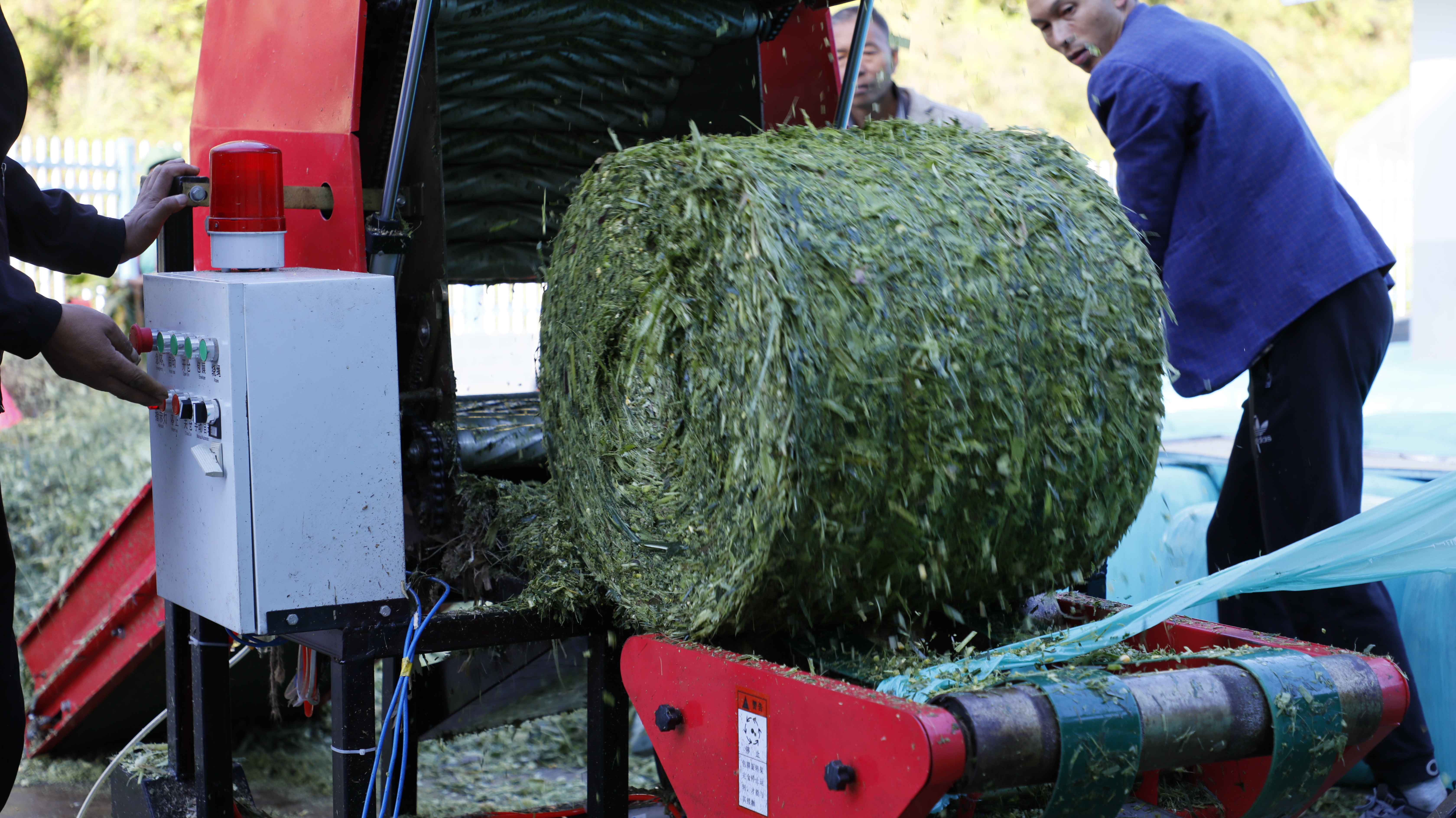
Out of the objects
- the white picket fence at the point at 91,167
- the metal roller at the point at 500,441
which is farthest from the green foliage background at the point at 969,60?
the metal roller at the point at 500,441

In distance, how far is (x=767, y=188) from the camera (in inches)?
90.3

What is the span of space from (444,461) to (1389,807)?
7.92ft

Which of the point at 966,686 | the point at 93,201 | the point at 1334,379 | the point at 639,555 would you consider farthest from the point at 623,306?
the point at 93,201

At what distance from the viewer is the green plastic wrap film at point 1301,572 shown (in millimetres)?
2250

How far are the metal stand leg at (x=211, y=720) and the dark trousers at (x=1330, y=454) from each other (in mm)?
2466

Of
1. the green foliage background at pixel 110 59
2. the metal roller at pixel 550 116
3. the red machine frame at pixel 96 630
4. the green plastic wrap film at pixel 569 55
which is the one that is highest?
the green foliage background at pixel 110 59

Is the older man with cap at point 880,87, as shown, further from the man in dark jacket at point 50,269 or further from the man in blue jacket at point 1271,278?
the man in dark jacket at point 50,269

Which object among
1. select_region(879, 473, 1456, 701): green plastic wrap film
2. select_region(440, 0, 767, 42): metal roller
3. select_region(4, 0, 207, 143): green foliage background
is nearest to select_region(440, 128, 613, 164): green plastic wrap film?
select_region(440, 0, 767, 42): metal roller

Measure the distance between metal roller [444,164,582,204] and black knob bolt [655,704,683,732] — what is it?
6.22ft

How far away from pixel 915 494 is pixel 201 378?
1.39 metres

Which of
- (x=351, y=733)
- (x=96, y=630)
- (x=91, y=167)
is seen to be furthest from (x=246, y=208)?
(x=91, y=167)

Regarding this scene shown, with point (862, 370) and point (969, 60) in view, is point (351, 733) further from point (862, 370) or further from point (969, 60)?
point (969, 60)

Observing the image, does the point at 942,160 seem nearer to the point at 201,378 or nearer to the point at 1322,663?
the point at 1322,663

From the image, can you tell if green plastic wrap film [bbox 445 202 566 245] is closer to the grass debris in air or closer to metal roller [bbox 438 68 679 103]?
metal roller [bbox 438 68 679 103]
